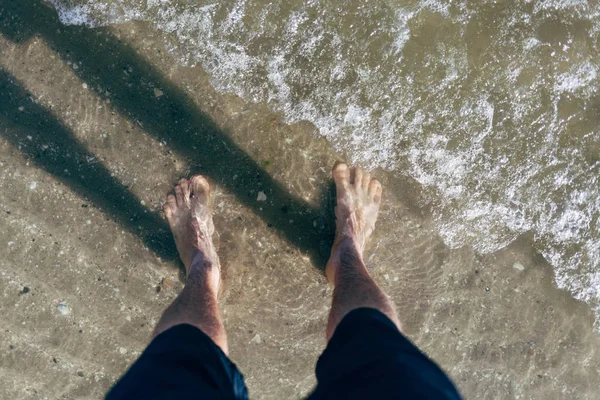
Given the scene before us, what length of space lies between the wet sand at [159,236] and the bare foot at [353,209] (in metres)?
0.11

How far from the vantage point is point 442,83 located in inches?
117

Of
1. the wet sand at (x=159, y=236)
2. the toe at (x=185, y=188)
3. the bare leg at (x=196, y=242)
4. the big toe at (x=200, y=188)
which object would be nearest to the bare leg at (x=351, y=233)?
the wet sand at (x=159, y=236)

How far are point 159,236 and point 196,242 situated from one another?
0.34 metres

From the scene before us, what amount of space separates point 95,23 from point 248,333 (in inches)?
95.1

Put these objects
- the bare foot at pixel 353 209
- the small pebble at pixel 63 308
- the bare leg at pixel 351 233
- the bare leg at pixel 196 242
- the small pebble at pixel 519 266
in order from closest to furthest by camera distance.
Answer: the bare leg at pixel 351 233 → the bare leg at pixel 196 242 → the bare foot at pixel 353 209 → the small pebble at pixel 63 308 → the small pebble at pixel 519 266

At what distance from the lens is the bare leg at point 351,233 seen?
7.86ft

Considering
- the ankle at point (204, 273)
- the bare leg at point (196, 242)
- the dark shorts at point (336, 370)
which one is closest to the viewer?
the dark shorts at point (336, 370)

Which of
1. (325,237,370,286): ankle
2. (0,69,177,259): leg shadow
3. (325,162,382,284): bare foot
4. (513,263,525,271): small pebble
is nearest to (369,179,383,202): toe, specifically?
(325,162,382,284): bare foot

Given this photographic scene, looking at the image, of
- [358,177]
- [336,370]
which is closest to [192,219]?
[358,177]

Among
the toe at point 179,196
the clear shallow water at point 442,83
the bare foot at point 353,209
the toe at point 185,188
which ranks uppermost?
the clear shallow water at point 442,83

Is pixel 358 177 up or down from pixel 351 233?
up

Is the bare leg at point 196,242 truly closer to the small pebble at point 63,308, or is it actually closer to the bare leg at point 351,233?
the bare leg at point 351,233

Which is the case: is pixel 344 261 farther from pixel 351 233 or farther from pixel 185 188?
pixel 185 188

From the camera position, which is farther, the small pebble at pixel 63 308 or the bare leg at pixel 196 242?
the small pebble at pixel 63 308
